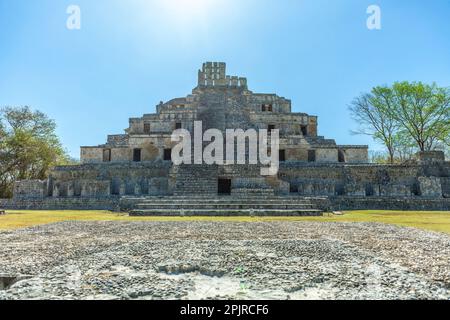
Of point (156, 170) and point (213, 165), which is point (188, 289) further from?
point (156, 170)

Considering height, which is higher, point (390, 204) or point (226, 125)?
point (226, 125)

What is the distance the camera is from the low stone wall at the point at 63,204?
1981 cm

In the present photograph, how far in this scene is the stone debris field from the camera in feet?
12.5

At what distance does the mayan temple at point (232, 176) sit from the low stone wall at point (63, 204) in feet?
0.20

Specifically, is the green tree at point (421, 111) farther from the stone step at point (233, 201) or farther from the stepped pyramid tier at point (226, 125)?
the stone step at point (233, 201)

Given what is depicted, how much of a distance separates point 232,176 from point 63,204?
10061mm

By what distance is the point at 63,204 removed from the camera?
66.4 feet

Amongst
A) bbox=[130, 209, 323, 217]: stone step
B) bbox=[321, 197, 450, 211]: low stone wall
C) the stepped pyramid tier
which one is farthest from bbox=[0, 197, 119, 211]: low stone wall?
bbox=[321, 197, 450, 211]: low stone wall

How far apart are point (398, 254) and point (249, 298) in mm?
3576

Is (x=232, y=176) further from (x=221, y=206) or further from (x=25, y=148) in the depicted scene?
(x=25, y=148)

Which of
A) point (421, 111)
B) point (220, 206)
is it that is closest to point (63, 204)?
point (220, 206)

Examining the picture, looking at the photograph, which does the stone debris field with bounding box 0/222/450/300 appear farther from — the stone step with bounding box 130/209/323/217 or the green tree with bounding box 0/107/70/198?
the green tree with bounding box 0/107/70/198

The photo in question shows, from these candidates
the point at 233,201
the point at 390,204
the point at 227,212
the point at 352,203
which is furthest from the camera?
the point at 352,203
